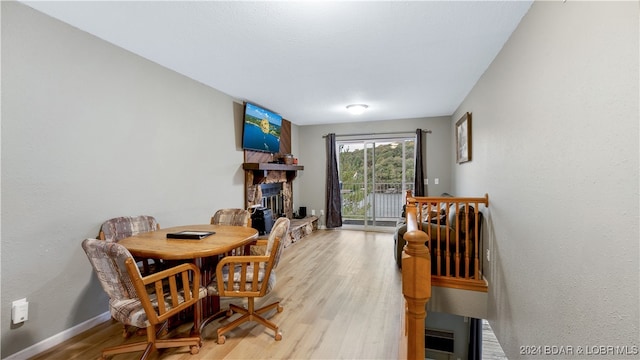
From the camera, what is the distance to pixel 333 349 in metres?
1.91

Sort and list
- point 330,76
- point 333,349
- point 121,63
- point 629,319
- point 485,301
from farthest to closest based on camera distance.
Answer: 1. point 330,76
2. point 485,301
3. point 121,63
4. point 333,349
5. point 629,319

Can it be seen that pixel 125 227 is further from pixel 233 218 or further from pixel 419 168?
pixel 419 168

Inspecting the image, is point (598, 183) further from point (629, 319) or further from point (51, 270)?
point (51, 270)

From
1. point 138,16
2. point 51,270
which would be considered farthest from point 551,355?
point 138,16

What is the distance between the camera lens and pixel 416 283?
1.12 metres

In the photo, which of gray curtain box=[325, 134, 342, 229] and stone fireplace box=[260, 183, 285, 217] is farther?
gray curtain box=[325, 134, 342, 229]

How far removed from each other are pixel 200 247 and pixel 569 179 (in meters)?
2.28

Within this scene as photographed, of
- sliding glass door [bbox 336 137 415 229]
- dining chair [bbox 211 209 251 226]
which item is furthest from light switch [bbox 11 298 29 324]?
sliding glass door [bbox 336 137 415 229]

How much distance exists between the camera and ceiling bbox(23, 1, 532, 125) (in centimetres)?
189

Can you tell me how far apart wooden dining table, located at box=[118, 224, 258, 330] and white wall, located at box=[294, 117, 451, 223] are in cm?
378

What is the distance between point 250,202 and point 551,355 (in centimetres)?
384

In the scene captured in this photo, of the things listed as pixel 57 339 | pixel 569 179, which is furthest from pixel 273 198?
pixel 569 179

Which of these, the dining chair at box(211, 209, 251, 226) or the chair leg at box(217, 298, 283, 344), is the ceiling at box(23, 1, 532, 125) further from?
the chair leg at box(217, 298, 283, 344)

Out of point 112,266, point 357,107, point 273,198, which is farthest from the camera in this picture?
point 273,198
